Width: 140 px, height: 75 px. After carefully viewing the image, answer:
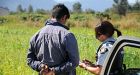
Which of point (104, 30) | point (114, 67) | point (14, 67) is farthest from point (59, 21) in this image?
point (14, 67)

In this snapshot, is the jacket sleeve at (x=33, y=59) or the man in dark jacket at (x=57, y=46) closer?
the man in dark jacket at (x=57, y=46)

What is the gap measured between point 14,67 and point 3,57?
233 centimetres

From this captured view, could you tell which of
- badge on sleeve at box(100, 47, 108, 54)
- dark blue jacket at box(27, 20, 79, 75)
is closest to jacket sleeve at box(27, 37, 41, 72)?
dark blue jacket at box(27, 20, 79, 75)

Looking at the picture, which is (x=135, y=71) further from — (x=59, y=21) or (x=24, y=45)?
(x=24, y=45)

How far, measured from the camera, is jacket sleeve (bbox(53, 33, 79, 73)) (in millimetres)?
6031

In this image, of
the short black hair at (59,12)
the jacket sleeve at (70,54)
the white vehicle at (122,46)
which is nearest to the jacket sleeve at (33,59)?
the jacket sleeve at (70,54)

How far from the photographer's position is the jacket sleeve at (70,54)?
237 inches

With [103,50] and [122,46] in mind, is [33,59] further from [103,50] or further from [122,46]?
[122,46]

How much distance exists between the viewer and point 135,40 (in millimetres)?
4699

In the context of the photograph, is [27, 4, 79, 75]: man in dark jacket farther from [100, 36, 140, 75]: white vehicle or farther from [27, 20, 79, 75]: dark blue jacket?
[100, 36, 140, 75]: white vehicle

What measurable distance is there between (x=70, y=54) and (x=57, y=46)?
0.60ft

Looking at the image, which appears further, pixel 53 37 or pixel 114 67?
pixel 53 37

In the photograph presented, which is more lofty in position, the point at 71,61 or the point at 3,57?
the point at 71,61

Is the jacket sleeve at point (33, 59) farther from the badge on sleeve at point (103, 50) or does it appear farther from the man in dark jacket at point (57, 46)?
the badge on sleeve at point (103, 50)
